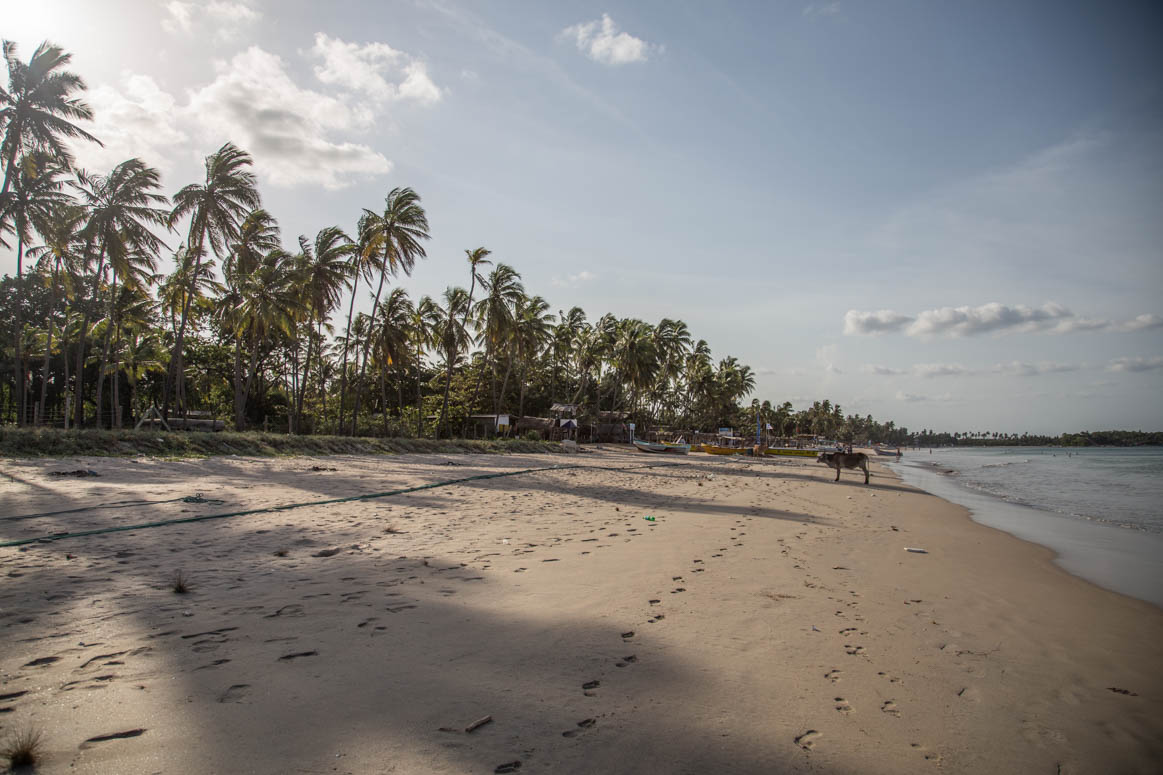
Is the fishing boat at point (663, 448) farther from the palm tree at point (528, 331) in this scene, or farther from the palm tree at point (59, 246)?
the palm tree at point (59, 246)

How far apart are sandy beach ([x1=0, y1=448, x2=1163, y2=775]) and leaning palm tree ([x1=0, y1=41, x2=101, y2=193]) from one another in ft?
71.4

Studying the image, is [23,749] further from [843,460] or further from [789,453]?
[789,453]

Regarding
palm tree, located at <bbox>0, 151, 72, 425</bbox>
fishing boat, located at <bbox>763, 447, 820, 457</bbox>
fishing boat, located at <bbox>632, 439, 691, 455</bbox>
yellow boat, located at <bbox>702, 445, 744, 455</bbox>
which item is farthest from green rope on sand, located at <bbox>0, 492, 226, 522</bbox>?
fishing boat, located at <bbox>763, 447, 820, 457</bbox>

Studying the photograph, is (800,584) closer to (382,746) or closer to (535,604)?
(535,604)

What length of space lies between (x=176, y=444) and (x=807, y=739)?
19.0 meters

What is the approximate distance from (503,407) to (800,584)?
4804cm

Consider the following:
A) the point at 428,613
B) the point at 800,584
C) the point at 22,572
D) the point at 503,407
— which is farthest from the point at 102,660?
the point at 503,407

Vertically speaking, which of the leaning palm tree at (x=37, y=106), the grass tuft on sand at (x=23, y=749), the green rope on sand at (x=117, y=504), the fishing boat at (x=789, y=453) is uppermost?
the leaning palm tree at (x=37, y=106)

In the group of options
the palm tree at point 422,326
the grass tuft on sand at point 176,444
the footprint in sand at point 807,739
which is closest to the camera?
the footprint in sand at point 807,739

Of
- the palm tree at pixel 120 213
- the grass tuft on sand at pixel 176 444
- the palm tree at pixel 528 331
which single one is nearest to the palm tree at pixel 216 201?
the palm tree at pixel 120 213

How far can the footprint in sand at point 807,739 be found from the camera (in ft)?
8.19

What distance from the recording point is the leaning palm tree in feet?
67.2

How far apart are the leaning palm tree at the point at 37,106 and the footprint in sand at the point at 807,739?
29.5m

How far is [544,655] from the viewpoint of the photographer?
328 cm
